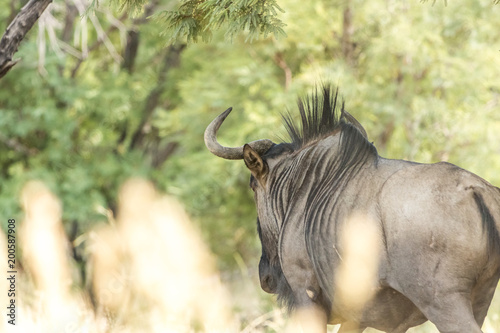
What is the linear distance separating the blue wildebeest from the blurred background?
6724 millimetres

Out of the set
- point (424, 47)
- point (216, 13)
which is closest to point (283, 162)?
point (216, 13)

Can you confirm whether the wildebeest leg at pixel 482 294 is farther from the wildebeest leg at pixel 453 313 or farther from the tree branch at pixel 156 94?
the tree branch at pixel 156 94

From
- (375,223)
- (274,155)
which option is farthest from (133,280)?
(375,223)

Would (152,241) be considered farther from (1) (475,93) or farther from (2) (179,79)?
(1) (475,93)

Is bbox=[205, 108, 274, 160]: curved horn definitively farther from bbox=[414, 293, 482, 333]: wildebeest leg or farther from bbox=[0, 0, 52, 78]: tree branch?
bbox=[0, 0, 52, 78]: tree branch

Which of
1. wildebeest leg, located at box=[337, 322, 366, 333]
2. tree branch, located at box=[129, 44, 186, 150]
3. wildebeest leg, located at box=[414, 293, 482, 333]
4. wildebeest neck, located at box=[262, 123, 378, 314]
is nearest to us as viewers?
wildebeest leg, located at box=[414, 293, 482, 333]

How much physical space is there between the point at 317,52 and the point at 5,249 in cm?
723

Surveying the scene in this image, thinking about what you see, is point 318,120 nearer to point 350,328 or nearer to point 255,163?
point 255,163

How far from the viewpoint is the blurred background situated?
12.5m

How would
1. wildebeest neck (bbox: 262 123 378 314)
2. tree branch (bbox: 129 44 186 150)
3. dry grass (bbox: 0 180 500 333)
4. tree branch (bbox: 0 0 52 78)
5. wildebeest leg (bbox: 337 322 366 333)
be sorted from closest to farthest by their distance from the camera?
wildebeest neck (bbox: 262 123 378 314) → wildebeest leg (bbox: 337 322 366 333) → tree branch (bbox: 0 0 52 78) → dry grass (bbox: 0 180 500 333) → tree branch (bbox: 129 44 186 150)

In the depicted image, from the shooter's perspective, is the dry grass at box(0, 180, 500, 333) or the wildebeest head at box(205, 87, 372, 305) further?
the dry grass at box(0, 180, 500, 333)

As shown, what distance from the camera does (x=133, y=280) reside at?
11523mm

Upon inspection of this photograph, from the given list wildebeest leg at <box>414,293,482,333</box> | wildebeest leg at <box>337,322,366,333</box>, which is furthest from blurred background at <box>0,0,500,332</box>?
wildebeest leg at <box>414,293,482,333</box>

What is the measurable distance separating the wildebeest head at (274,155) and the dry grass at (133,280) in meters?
1.55
